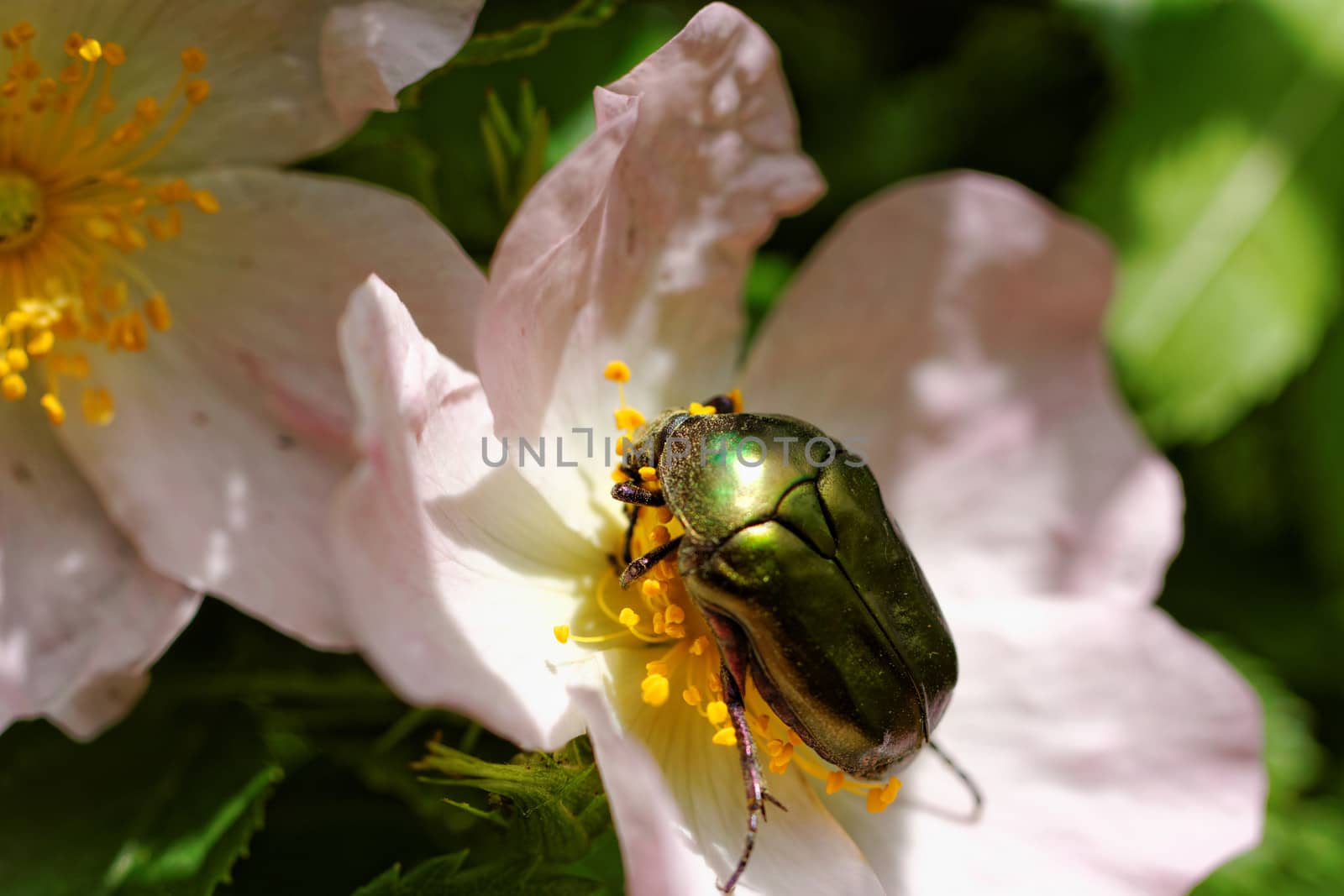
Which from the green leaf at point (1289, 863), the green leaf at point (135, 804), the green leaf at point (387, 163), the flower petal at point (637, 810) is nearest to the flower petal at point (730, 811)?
the flower petal at point (637, 810)

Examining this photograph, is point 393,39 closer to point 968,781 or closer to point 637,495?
point 637,495

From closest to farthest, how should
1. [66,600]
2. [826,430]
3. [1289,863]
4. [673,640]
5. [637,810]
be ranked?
[637,810] → [66,600] → [673,640] → [826,430] → [1289,863]

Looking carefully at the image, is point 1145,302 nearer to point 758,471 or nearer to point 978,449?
point 978,449

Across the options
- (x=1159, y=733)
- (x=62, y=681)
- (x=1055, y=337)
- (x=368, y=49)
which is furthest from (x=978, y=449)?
(x=62, y=681)

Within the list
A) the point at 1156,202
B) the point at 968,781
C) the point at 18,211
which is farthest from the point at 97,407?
the point at 1156,202

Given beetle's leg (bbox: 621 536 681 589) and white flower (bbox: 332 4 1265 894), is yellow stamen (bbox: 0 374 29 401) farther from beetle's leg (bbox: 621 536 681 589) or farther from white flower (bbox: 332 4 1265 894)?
beetle's leg (bbox: 621 536 681 589)

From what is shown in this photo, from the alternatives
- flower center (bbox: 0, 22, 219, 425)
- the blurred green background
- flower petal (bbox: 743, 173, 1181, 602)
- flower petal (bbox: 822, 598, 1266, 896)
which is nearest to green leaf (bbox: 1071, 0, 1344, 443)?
the blurred green background
